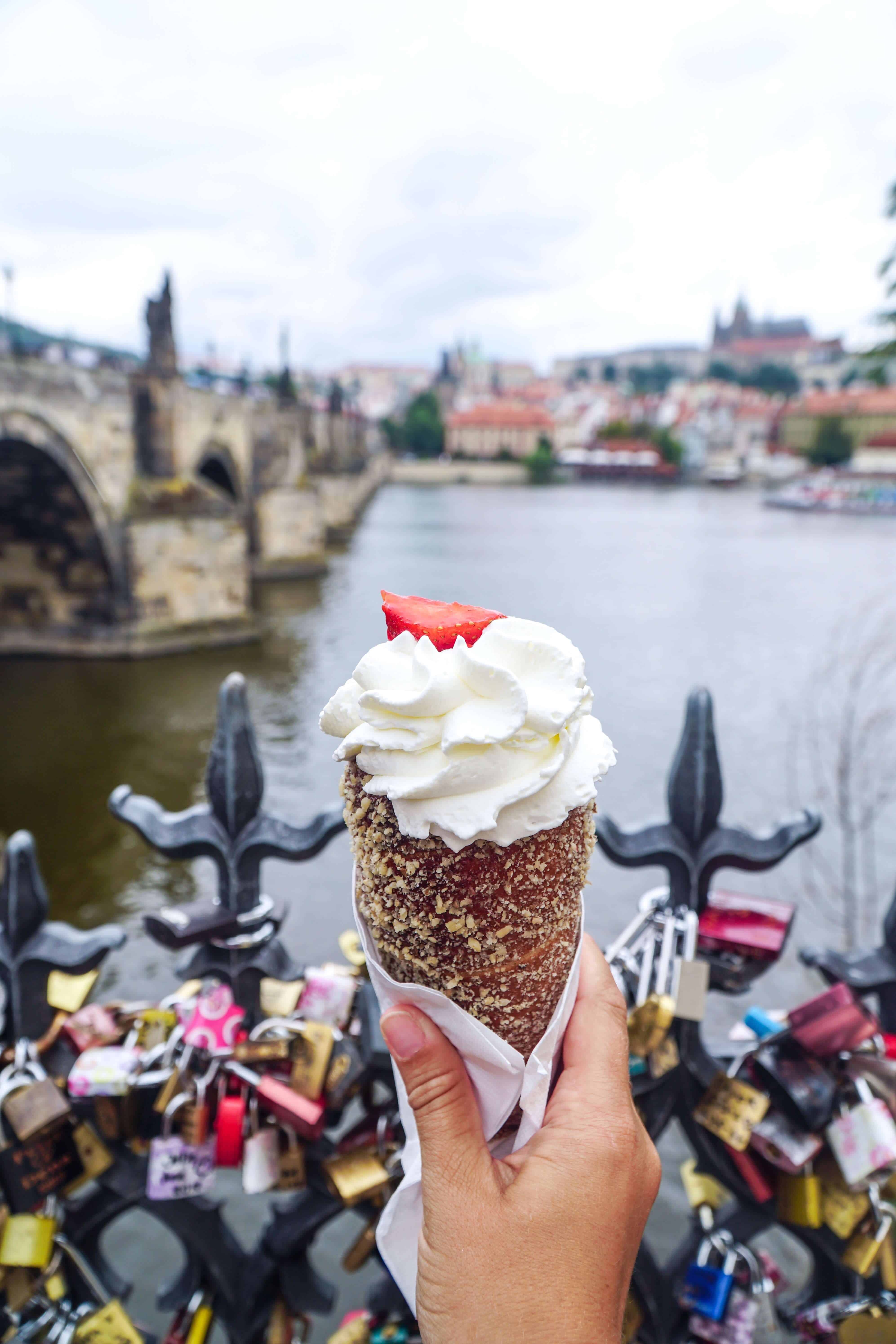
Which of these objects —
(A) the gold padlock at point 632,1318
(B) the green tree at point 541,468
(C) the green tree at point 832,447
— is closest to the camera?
(A) the gold padlock at point 632,1318

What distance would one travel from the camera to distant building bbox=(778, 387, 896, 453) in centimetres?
7794

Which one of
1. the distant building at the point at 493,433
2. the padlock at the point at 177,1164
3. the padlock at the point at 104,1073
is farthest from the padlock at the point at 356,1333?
the distant building at the point at 493,433

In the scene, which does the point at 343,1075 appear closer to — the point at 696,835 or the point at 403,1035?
the point at 403,1035

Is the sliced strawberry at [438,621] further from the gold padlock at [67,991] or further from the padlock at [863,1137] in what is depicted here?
the padlock at [863,1137]

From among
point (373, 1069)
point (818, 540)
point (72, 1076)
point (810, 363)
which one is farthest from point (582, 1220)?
point (810, 363)

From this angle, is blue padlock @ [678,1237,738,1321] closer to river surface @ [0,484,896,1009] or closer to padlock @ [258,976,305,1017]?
padlock @ [258,976,305,1017]

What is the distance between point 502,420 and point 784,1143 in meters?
91.2

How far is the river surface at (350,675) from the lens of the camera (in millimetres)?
7008

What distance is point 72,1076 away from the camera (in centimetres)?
152

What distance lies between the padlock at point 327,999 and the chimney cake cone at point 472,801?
24.4 inches

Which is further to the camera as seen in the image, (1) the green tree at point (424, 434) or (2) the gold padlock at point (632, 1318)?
(1) the green tree at point (424, 434)

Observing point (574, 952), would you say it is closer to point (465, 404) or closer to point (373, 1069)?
point (373, 1069)

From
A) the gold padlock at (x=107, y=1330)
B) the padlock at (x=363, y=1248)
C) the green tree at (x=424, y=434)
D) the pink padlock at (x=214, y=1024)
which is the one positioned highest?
the green tree at (x=424, y=434)

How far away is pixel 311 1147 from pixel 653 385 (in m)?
140
